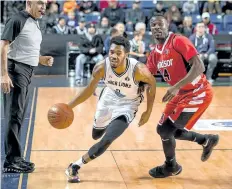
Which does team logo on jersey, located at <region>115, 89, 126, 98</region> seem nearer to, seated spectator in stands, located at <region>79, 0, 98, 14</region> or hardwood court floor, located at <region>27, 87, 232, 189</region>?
hardwood court floor, located at <region>27, 87, 232, 189</region>

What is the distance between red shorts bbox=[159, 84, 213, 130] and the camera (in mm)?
5742

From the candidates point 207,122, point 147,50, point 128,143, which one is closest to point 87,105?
point 207,122

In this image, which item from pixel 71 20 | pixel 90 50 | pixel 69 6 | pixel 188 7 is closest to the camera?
pixel 90 50

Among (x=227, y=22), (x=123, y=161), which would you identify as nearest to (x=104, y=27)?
(x=227, y=22)

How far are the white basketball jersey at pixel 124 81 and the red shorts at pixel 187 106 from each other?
0.40m

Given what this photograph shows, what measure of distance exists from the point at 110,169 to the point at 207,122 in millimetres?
3361

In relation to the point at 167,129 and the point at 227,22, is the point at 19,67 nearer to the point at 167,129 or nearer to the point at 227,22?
the point at 167,129

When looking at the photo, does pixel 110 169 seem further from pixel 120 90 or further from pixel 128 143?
pixel 128 143

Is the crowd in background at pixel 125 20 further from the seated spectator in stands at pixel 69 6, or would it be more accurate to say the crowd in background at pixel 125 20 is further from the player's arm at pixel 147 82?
the player's arm at pixel 147 82

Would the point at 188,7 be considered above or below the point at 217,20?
above

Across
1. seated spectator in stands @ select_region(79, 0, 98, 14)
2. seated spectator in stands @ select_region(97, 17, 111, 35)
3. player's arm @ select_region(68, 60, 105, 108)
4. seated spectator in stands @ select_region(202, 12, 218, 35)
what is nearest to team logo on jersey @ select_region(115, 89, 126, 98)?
player's arm @ select_region(68, 60, 105, 108)

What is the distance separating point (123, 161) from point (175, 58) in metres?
1.58

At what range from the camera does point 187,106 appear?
577 centimetres

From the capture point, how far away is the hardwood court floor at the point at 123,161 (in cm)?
561
